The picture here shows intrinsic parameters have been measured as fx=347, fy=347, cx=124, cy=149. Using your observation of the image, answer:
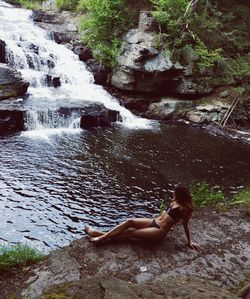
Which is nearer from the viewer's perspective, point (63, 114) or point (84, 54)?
point (63, 114)

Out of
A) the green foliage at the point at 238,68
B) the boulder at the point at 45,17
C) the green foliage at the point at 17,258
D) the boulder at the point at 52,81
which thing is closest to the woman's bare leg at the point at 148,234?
the green foliage at the point at 17,258

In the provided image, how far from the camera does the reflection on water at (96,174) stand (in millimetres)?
8984

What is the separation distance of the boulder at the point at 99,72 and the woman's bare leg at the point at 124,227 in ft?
53.1

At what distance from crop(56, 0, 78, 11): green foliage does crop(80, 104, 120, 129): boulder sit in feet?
42.8

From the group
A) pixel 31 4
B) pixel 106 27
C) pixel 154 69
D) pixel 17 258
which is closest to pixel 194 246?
pixel 17 258

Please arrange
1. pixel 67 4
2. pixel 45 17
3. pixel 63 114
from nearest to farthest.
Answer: pixel 63 114 < pixel 45 17 < pixel 67 4

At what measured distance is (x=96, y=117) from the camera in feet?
57.0

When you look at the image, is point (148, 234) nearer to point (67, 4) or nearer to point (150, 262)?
point (150, 262)

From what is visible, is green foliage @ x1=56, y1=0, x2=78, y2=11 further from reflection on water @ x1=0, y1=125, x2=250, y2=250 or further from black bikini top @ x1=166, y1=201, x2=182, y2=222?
black bikini top @ x1=166, y1=201, x2=182, y2=222

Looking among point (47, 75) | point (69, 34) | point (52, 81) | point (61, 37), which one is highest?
point (69, 34)

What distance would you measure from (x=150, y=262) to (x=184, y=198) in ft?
4.14

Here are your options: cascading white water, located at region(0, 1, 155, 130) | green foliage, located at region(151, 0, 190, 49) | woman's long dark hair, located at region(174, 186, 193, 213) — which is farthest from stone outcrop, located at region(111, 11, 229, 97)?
woman's long dark hair, located at region(174, 186, 193, 213)

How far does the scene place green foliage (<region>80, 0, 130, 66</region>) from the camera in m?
20.3

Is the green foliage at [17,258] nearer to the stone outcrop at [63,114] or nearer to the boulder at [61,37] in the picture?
the stone outcrop at [63,114]
